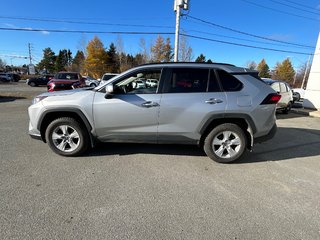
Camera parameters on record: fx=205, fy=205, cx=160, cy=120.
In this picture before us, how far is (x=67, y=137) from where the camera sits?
13.1 ft

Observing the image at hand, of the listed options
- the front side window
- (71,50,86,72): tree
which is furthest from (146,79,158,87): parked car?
(71,50,86,72): tree

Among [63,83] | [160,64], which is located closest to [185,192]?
[160,64]

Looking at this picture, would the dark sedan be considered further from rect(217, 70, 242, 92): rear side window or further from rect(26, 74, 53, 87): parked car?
rect(217, 70, 242, 92): rear side window

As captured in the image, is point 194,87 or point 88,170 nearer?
point 88,170

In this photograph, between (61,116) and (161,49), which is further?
(161,49)

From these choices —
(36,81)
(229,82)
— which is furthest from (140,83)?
(36,81)

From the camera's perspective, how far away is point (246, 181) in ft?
11.0

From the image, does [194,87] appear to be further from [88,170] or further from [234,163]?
[88,170]

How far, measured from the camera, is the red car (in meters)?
11.4

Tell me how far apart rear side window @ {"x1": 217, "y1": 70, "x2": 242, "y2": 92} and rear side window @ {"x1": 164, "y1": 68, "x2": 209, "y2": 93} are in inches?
11.0

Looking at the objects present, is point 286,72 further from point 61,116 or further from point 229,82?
point 61,116

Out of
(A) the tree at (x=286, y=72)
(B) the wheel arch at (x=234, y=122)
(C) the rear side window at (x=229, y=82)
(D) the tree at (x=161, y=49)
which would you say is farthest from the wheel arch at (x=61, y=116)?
(A) the tree at (x=286, y=72)

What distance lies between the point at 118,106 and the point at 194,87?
56.6 inches

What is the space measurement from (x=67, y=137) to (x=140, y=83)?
1.77m
